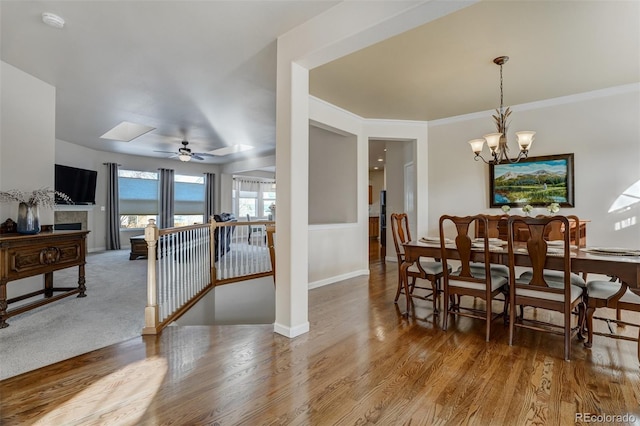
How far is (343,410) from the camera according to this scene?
66.6 inches

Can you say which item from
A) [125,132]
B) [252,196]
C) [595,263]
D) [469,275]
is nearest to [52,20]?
[469,275]

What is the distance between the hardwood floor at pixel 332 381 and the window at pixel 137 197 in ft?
23.9

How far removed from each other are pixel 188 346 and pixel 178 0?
2717 millimetres

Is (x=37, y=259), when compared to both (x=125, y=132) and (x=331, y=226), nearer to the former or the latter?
(x=331, y=226)

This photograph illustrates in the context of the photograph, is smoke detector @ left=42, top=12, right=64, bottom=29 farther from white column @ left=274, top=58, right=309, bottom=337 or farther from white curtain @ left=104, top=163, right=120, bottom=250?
white curtain @ left=104, top=163, right=120, bottom=250

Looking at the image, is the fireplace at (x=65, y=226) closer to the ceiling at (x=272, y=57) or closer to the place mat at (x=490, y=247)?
the ceiling at (x=272, y=57)

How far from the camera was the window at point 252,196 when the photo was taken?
11180 millimetres

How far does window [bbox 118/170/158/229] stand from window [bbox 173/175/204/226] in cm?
62

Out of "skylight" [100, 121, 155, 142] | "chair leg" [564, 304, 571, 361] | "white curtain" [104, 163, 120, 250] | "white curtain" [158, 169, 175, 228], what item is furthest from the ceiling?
"white curtain" [158, 169, 175, 228]

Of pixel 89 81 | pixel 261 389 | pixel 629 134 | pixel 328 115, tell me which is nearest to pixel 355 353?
pixel 261 389

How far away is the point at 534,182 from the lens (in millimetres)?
4598

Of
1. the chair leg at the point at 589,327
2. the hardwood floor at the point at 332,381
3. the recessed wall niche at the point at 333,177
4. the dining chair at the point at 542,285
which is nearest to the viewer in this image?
the hardwood floor at the point at 332,381

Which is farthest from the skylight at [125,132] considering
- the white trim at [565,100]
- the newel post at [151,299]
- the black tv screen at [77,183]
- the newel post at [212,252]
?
the white trim at [565,100]

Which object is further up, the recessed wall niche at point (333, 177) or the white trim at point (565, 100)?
the white trim at point (565, 100)
